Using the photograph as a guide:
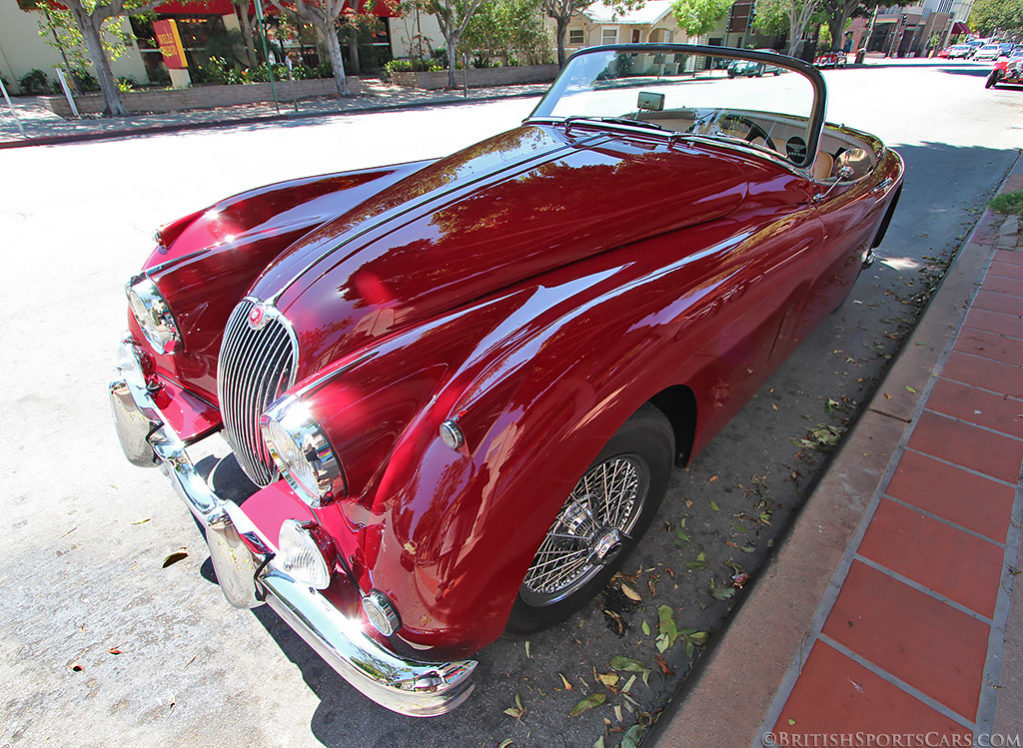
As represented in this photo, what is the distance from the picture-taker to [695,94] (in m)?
3.21

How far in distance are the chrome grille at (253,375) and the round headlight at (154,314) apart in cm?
35

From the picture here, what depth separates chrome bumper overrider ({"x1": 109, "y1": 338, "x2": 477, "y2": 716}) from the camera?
4.22 feet

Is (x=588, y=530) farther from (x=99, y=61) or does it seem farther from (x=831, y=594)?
(x=99, y=61)

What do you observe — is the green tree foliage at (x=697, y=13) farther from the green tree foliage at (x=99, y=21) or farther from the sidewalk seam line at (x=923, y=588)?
the sidewalk seam line at (x=923, y=588)

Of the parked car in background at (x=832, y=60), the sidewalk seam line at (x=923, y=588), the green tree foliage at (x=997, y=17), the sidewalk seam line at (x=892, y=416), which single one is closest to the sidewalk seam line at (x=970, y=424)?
the sidewalk seam line at (x=892, y=416)

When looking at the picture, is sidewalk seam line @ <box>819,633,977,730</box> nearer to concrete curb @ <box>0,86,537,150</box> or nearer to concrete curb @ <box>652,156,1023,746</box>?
concrete curb @ <box>652,156,1023,746</box>

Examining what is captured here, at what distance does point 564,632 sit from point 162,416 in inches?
65.6

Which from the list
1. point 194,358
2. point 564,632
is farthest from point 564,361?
point 194,358

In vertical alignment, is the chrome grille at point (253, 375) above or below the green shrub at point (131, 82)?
below

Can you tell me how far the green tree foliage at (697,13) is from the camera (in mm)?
36781

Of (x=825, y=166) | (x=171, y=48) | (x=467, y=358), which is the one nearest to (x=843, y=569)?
(x=467, y=358)

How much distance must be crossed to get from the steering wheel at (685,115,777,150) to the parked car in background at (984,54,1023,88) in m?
26.3

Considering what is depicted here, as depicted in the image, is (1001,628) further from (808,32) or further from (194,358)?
(808,32)

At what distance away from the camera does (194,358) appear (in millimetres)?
2092
